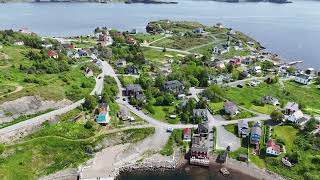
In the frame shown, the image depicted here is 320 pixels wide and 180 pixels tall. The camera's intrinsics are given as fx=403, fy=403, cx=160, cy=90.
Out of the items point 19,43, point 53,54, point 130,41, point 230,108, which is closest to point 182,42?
point 130,41

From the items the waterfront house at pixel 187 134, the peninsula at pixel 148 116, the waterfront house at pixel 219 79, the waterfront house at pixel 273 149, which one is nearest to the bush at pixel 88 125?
the peninsula at pixel 148 116

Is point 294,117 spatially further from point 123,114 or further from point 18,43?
point 18,43

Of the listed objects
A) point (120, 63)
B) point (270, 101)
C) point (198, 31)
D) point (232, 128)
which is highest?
point (198, 31)

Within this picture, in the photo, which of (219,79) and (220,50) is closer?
(219,79)

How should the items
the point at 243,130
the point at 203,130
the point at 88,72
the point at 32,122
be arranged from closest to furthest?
the point at 32,122 → the point at 203,130 → the point at 243,130 → the point at 88,72

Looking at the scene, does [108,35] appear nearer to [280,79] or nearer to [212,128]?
[280,79]

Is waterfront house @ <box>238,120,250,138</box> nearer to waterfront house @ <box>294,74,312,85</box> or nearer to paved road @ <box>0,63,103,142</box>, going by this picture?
paved road @ <box>0,63,103,142</box>
